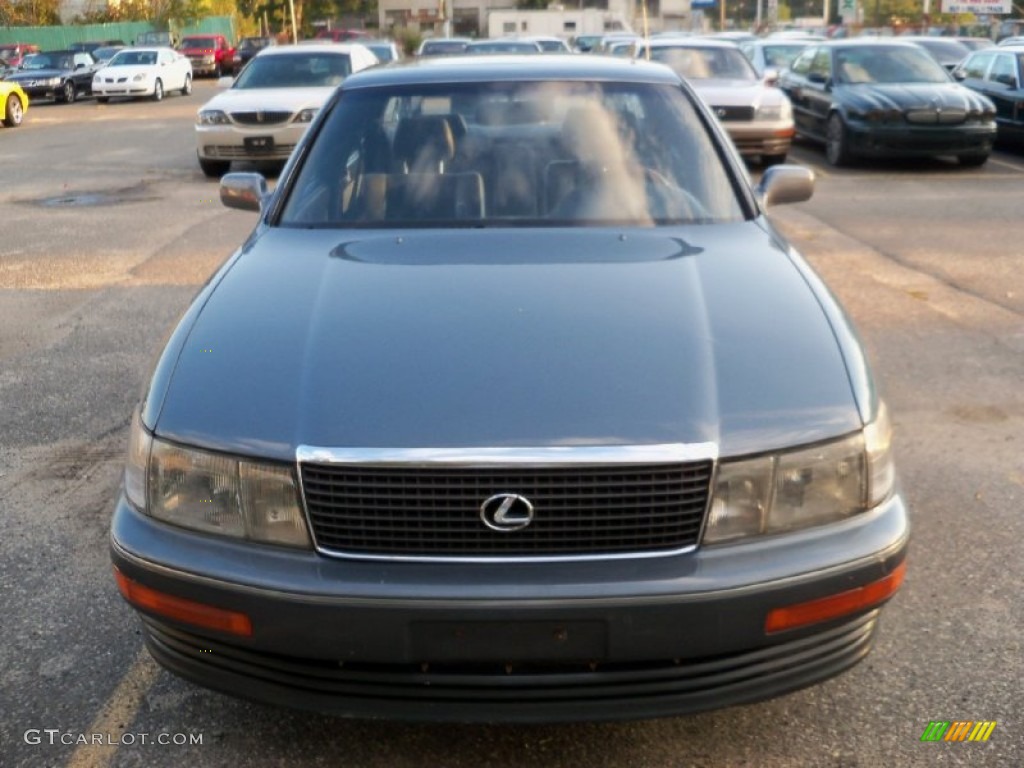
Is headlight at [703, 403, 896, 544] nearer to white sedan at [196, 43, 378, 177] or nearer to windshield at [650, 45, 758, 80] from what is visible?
white sedan at [196, 43, 378, 177]

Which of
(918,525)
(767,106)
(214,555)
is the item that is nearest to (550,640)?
(214,555)

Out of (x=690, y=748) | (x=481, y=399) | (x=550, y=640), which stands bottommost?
(x=690, y=748)

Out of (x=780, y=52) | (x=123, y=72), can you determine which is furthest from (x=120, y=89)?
(x=780, y=52)

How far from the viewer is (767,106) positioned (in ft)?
45.5

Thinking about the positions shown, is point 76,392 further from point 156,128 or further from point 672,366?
point 156,128

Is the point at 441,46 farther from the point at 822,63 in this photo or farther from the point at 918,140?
the point at 918,140

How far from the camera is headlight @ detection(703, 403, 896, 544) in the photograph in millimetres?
2639

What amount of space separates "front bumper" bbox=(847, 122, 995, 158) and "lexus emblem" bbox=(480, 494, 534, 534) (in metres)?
12.3

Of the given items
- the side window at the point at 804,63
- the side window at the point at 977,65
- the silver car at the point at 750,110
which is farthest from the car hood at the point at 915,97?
the side window at the point at 977,65

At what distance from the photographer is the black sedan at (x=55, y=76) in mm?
29406

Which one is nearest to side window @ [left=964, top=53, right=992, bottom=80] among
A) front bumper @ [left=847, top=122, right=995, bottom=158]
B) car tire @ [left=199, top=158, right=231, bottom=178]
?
front bumper @ [left=847, top=122, right=995, bottom=158]

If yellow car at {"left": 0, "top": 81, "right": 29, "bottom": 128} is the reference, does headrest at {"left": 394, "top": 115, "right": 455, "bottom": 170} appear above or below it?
above

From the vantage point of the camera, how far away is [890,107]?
1372 cm

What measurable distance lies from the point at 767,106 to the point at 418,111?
10272mm
